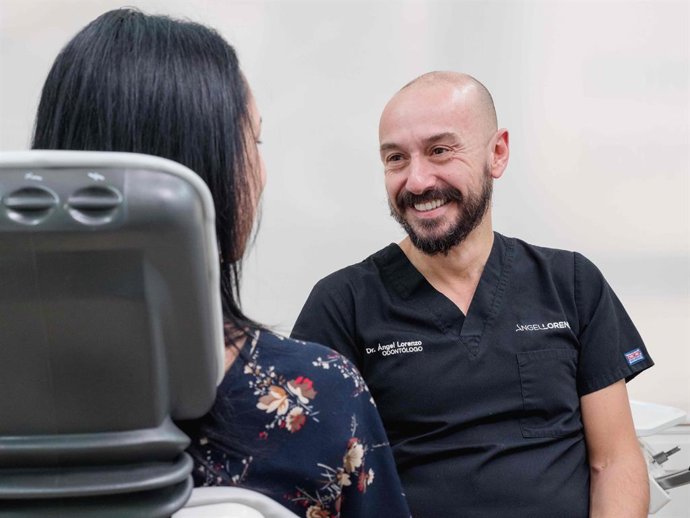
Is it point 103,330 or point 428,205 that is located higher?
point 103,330

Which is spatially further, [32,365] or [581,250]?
[581,250]

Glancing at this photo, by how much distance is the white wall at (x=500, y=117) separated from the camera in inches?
79.0

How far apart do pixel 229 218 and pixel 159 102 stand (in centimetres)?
11

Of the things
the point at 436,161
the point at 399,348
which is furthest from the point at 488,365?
the point at 436,161

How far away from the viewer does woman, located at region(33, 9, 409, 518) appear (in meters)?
0.67

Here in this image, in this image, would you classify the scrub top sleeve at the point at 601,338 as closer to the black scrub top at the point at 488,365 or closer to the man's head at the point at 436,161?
the black scrub top at the point at 488,365

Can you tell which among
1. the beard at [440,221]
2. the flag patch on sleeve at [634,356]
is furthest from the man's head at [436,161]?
the flag patch on sleeve at [634,356]

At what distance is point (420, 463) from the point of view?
133cm

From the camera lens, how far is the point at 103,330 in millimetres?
534

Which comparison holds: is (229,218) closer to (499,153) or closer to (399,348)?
(399,348)

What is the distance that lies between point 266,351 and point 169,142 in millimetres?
193

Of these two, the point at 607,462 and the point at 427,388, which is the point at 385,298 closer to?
the point at 427,388

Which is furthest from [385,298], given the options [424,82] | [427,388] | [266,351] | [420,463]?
[266,351]

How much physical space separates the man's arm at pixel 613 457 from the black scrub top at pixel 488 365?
17 mm
